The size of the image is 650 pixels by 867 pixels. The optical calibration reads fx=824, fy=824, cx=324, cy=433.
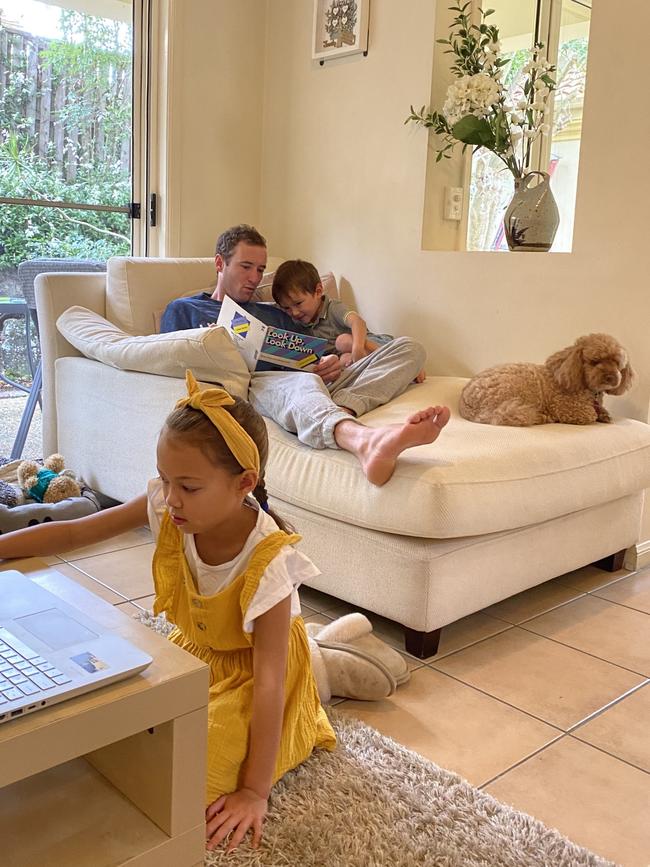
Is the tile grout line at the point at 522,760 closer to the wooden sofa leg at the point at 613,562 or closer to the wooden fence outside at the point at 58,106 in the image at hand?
the wooden sofa leg at the point at 613,562

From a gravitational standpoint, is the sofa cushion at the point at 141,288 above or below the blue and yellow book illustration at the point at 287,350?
above

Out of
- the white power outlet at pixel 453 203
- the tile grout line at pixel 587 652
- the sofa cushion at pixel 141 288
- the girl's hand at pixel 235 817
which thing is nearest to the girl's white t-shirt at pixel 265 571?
the girl's hand at pixel 235 817

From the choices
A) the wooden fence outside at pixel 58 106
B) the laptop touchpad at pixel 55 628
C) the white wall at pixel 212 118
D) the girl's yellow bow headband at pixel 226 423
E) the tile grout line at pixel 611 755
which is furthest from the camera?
the white wall at pixel 212 118

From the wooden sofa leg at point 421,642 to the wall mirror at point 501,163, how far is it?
1751 mm

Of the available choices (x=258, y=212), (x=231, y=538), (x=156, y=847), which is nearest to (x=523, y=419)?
(x=231, y=538)

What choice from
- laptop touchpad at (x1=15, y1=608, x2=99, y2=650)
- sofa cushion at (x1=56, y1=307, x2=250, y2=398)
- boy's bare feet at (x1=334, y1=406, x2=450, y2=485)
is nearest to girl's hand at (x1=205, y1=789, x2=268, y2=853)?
laptop touchpad at (x1=15, y1=608, x2=99, y2=650)

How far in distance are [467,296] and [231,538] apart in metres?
1.96

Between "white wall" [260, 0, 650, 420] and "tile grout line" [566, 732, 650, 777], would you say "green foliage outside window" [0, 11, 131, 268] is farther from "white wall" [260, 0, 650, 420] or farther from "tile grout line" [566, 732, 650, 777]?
"tile grout line" [566, 732, 650, 777]

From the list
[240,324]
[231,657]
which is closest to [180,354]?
[240,324]

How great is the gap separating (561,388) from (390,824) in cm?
152

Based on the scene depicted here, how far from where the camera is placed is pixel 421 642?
1940 mm

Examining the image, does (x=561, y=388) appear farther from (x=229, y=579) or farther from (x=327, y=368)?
(x=229, y=579)

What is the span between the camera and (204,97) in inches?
140

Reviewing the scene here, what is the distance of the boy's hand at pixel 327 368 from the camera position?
104 inches
